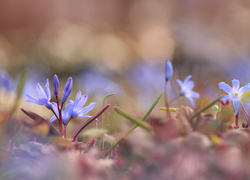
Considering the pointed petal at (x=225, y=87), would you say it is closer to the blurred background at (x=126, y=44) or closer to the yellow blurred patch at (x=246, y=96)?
the yellow blurred patch at (x=246, y=96)

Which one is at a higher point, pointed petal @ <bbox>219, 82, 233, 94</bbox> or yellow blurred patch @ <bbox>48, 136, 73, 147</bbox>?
pointed petal @ <bbox>219, 82, 233, 94</bbox>

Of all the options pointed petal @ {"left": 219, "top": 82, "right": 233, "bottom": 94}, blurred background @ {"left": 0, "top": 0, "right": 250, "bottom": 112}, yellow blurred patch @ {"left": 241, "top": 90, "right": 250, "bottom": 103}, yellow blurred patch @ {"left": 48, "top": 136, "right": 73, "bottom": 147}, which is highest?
blurred background @ {"left": 0, "top": 0, "right": 250, "bottom": 112}

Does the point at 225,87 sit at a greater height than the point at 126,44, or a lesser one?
lesser

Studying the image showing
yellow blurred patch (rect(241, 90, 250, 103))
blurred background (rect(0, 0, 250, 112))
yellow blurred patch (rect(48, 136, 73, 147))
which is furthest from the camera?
blurred background (rect(0, 0, 250, 112))

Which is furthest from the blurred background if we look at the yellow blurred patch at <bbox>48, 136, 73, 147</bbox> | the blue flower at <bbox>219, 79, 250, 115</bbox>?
the yellow blurred patch at <bbox>48, 136, 73, 147</bbox>

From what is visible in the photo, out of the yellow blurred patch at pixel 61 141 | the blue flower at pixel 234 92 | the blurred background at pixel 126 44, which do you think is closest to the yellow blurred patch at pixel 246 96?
the blue flower at pixel 234 92

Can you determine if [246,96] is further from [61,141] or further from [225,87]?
[61,141]

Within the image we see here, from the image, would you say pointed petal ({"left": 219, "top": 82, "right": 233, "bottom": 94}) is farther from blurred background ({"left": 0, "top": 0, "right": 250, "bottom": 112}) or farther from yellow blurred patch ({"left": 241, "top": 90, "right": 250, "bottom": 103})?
blurred background ({"left": 0, "top": 0, "right": 250, "bottom": 112})

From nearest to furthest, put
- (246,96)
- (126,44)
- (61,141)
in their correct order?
(61,141), (246,96), (126,44)

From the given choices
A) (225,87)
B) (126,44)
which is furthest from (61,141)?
(126,44)

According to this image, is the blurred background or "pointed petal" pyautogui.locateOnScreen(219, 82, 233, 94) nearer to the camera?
"pointed petal" pyautogui.locateOnScreen(219, 82, 233, 94)
